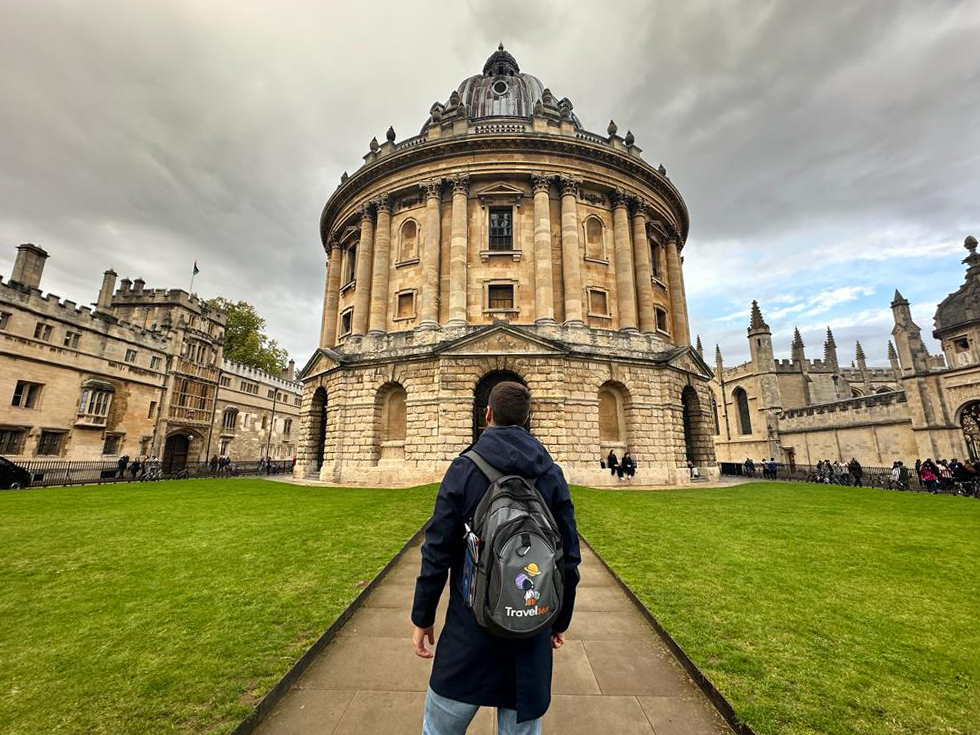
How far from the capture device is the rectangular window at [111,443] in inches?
1134

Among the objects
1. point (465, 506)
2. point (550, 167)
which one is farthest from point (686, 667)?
point (550, 167)

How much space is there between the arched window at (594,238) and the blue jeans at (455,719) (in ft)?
80.5

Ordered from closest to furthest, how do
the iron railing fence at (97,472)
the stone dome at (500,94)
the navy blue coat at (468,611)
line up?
the navy blue coat at (468,611)
the iron railing fence at (97,472)
the stone dome at (500,94)

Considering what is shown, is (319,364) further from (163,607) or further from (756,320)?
(756,320)

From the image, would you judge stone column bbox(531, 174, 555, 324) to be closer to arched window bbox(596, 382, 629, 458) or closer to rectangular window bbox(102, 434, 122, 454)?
arched window bbox(596, 382, 629, 458)

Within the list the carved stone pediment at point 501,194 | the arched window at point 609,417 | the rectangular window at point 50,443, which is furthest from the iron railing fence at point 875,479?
the rectangular window at point 50,443

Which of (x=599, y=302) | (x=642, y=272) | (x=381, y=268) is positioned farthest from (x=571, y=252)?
(x=381, y=268)

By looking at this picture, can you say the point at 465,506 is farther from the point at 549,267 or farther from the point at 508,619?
the point at 549,267

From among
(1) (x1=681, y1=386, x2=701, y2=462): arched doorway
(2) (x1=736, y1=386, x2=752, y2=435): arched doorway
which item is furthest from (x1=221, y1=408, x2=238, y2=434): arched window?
(2) (x1=736, y1=386, x2=752, y2=435): arched doorway

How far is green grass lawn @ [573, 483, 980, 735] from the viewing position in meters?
3.38

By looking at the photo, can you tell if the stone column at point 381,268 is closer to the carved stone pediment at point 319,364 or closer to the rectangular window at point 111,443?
the carved stone pediment at point 319,364

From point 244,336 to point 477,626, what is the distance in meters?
53.1

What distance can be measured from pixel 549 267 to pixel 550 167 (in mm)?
6417

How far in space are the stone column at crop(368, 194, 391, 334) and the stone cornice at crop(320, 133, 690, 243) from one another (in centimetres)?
200
